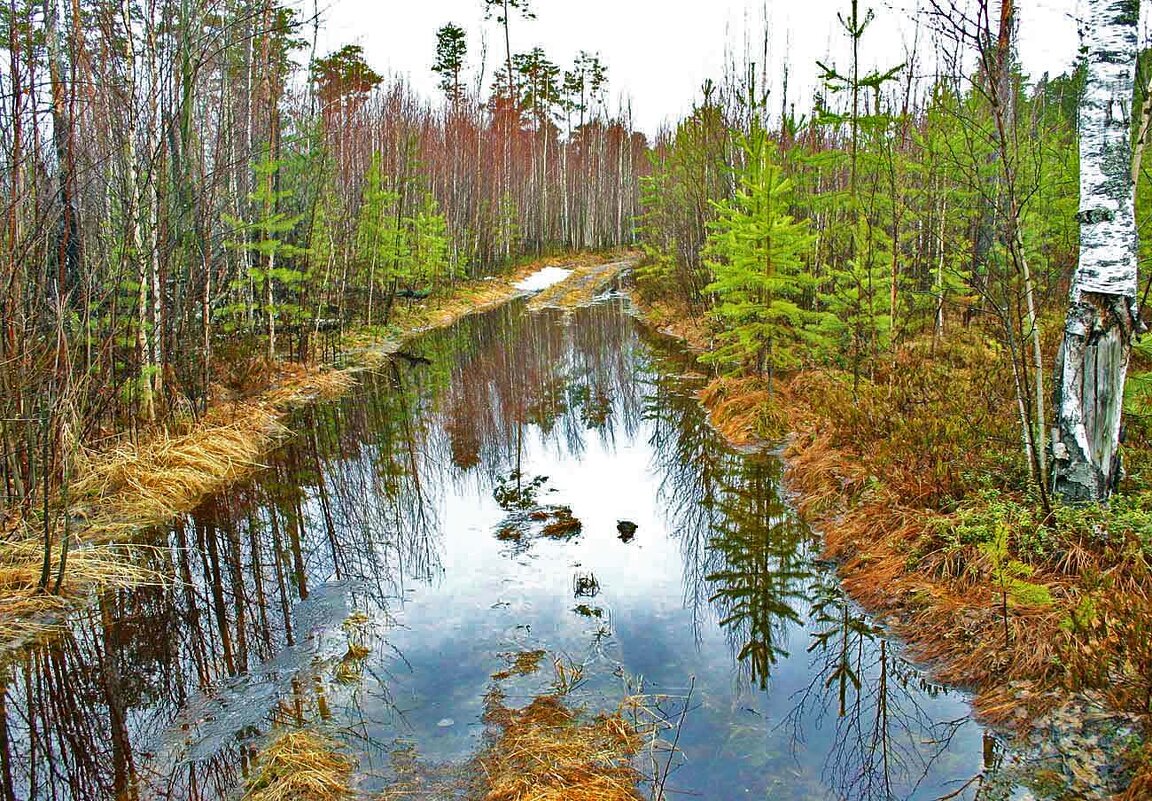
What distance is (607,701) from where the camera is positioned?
4.69 metres

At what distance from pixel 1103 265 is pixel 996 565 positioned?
82.5 inches

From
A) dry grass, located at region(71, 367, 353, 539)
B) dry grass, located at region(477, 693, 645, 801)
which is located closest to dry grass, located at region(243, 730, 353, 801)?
dry grass, located at region(477, 693, 645, 801)

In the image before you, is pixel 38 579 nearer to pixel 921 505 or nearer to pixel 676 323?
pixel 921 505

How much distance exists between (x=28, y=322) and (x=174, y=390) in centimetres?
326

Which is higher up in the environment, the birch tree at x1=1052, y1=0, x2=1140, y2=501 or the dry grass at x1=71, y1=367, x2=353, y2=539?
the birch tree at x1=1052, y1=0, x2=1140, y2=501

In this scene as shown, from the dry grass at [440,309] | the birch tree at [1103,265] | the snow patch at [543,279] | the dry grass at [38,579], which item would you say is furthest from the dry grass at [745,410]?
the snow patch at [543,279]

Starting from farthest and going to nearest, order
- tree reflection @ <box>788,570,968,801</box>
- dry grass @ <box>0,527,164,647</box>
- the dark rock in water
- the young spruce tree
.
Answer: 1. the young spruce tree
2. the dark rock in water
3. dry grass @ <box>0,527,164,647</box>
4. tree reflection @ <box>788,570,968,801</box>

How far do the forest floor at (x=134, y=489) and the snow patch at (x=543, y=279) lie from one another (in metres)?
18.1

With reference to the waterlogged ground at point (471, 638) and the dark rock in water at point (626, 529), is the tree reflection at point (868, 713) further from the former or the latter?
the dark rock in water at point (626, 529)

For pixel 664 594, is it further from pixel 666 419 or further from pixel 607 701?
pixel 666 419

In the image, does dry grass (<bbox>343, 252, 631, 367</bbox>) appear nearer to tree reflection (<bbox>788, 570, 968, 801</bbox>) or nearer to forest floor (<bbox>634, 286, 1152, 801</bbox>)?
forest floor (<bbox>634, 286, 1152, 801</bbox>)

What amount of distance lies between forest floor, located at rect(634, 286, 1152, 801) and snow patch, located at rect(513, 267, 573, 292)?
24.3 meters

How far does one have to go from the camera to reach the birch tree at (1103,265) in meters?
4.97

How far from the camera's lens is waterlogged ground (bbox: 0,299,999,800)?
411 centimetres
